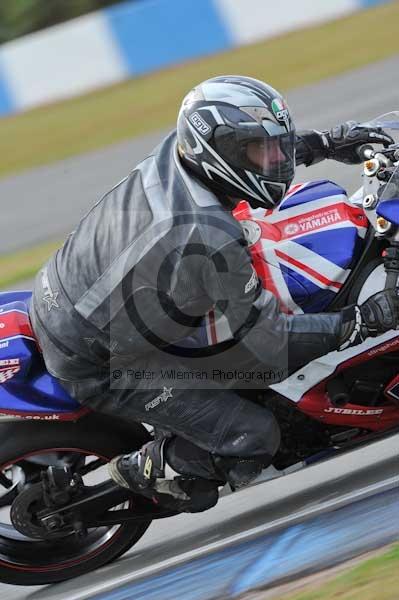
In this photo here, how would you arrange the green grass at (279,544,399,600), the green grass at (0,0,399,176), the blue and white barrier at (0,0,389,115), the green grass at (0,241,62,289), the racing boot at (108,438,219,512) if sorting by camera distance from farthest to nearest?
1. the blue and white barrier at (0,0,389,115)
2. the green grass at (0,0,399,176)
3. the green grass at (0,241,62,289)
4. the racing boot at (108,438,219,512)
5. the green grass at (279,544,399,600)

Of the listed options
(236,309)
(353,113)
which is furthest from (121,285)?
(353,113)

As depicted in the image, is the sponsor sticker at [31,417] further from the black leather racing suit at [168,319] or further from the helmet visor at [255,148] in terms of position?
the helmet visor at [255,148]

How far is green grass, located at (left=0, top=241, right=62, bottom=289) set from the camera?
881 centimetres

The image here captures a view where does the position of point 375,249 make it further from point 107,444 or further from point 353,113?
point 353,113

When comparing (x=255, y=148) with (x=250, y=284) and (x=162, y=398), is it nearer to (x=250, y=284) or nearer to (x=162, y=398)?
(x=250, y=284)

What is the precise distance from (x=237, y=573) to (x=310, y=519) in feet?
1.48

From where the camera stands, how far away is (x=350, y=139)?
14.5 feet

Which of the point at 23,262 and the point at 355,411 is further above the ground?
the point at 23,262

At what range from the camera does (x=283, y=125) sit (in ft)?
12.0

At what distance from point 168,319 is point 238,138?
73cm

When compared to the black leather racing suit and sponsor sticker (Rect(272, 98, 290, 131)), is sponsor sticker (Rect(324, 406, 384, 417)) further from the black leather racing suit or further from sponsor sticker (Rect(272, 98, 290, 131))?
sponsor sticker (Rect(272, 98, 290, 131))

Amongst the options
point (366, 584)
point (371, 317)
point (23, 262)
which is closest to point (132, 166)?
point (23, 262)

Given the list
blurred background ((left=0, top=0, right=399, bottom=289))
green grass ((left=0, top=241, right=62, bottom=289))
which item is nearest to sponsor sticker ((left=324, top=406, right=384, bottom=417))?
green grass ((left=0, top=241, right=62, bottom=289))

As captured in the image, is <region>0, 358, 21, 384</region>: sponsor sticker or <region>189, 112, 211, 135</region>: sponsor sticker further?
<region>0, 358, 21, 384</region>: sponsor sticker
